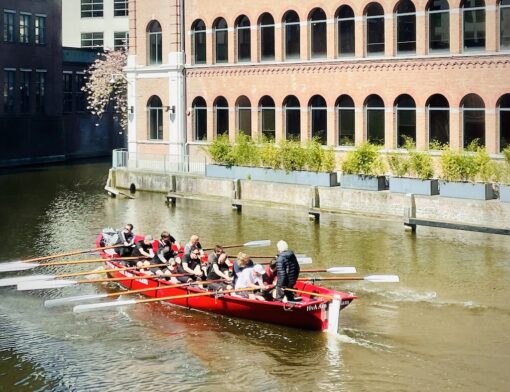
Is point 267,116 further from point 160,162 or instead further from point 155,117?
point 155,117

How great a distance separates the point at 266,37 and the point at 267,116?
418cm

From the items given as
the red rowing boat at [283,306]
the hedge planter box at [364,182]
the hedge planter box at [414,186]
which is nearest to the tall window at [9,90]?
the hedge planter box at [364,182]

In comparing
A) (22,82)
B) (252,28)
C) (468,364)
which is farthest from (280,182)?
(22,82)

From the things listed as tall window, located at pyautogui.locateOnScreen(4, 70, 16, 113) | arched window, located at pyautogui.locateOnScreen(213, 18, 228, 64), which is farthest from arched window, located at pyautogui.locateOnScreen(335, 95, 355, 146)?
tall window, located at pyautogui.locateOnScreen(4, 70, 16, 113)

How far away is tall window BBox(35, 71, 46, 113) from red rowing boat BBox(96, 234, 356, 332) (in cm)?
4950

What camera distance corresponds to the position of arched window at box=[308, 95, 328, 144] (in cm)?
4938

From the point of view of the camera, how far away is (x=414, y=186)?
4044cm

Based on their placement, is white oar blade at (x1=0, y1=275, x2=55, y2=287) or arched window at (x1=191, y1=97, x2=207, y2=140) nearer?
white oar blade at (x1=0, y1=275, x2=55, y2=287)

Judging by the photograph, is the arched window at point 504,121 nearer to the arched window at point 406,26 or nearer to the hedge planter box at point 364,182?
the arched window at point 406,26

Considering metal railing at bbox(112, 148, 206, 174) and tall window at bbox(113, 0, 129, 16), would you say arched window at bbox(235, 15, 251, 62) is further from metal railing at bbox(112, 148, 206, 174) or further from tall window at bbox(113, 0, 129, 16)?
tall window at bbox(113, 0, 129, 16)

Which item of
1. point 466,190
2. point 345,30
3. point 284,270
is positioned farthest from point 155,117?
point 284,270

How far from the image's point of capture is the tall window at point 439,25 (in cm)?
4428

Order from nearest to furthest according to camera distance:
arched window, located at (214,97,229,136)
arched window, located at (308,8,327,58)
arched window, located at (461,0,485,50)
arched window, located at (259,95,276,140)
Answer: arched window, located at (461,0,485,50) → arched window, located at (308,8,327,58) → arched window, located at (259,95,276,140) → arched window, located at (214,97,229,136)

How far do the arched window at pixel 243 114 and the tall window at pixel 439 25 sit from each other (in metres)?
11.8
